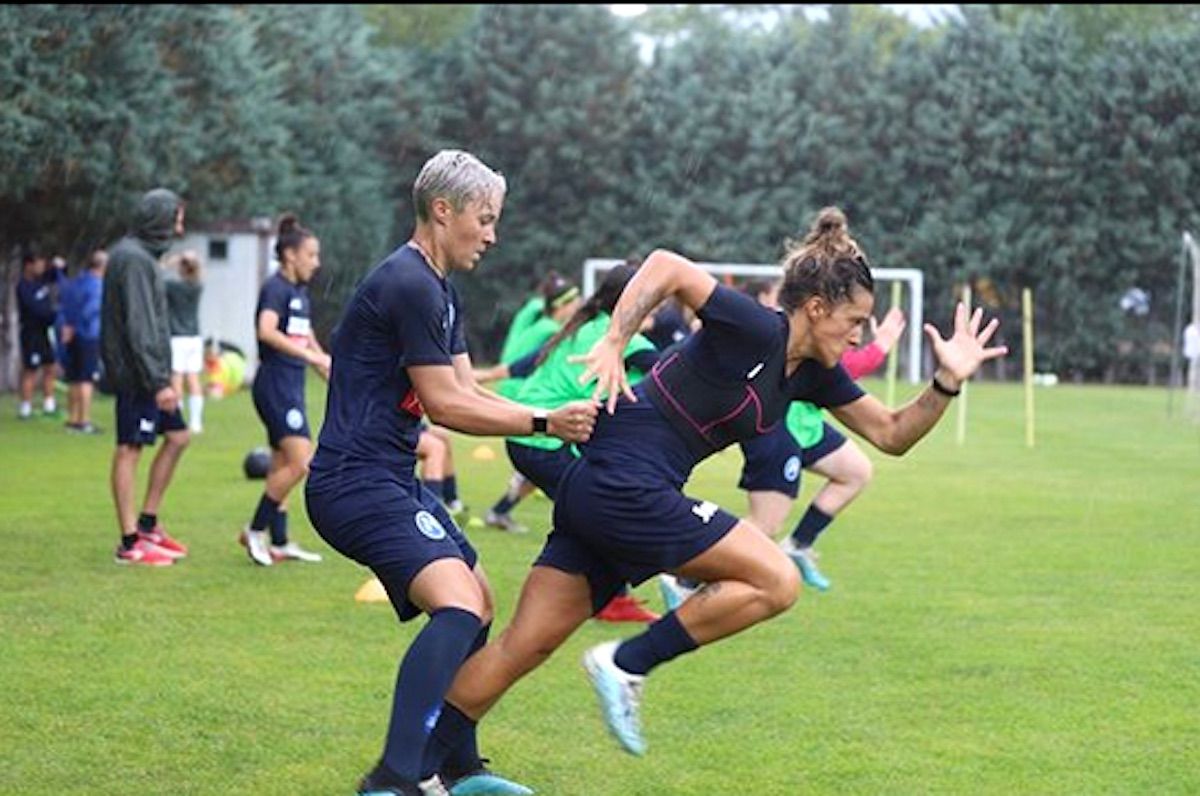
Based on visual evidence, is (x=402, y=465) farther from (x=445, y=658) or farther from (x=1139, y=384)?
(x=1139, y=384)

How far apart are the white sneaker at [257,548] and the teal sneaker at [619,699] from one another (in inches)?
246

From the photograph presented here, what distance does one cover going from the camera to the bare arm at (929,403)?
6957 millimetres

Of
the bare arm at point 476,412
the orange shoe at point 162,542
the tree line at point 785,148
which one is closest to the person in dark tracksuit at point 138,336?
the orange shoe at point 162,542

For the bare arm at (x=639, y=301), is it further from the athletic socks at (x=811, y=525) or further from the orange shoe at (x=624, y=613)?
the athletic socks at (x=811, y=525)

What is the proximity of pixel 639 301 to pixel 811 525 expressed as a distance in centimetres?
626

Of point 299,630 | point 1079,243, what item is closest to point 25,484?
point 299,630

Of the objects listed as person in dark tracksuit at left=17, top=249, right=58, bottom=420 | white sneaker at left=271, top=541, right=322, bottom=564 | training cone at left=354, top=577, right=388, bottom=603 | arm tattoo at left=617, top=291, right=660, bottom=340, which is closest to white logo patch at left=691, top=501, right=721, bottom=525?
arm tattoo at left=617, top=291, right=660, bottom=340

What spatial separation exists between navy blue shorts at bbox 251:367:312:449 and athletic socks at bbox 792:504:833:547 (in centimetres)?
303

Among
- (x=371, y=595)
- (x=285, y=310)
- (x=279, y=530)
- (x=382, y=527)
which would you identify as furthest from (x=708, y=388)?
(x=279, y=530)

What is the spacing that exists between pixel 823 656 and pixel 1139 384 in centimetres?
4244

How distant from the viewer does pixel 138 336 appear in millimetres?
11898

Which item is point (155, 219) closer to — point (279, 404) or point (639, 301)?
point (279, 404)

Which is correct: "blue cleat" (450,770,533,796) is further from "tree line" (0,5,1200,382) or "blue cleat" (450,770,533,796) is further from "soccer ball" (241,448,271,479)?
"tree line" (0,5,1200,382)

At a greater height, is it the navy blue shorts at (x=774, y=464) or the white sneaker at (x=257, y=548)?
the navy blue shorts at (x=774, y=464)
